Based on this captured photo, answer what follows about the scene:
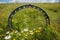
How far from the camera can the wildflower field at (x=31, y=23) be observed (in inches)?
159

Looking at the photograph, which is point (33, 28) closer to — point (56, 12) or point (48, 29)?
point (48, 29)

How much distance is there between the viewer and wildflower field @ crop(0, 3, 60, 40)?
159 inches

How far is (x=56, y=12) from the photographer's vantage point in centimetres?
448

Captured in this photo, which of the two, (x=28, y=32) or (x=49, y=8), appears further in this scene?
(x=49, y=8)

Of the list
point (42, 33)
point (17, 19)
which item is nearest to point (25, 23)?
point (17, 19)

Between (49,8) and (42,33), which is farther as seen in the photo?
(49,8)

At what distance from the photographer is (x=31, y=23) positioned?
4.32m

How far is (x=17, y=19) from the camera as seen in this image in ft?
14.3

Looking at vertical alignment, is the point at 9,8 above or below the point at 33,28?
above

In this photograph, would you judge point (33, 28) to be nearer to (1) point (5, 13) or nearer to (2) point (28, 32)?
(2) point (28, 32)

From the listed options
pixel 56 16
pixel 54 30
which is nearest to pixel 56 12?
pixel 56 16

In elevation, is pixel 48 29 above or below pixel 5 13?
below

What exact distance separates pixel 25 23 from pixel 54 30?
0.58 m

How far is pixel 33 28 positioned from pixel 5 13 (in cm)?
67
